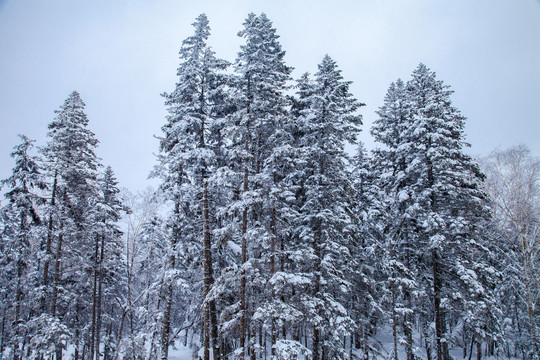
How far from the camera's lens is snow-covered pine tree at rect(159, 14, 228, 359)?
16141 mm

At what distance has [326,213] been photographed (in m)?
16.1

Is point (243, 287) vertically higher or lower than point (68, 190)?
lower

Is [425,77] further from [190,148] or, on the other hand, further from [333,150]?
[190,148]

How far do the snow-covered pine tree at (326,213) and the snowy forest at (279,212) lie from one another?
10 centimetres

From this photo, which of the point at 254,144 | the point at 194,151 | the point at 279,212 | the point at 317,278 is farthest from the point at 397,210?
the point at 194,151

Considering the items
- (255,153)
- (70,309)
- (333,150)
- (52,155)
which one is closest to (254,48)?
(255,153)

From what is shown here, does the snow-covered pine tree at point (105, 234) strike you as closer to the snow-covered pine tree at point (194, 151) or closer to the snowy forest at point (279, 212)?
the snowy forest at point (279, 212)

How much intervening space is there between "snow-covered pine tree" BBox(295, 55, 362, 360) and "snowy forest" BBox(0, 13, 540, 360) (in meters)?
0.10

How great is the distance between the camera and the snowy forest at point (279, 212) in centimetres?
1539

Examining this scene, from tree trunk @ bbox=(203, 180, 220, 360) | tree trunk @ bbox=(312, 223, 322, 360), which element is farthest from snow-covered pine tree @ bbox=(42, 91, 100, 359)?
tree trunk @ bbox=(312, 223, 322, 360)

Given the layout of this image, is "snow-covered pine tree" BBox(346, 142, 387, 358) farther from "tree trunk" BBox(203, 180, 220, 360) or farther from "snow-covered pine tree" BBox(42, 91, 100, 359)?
"snow-covered pine tree" BBox(42, 91, 100, 359)

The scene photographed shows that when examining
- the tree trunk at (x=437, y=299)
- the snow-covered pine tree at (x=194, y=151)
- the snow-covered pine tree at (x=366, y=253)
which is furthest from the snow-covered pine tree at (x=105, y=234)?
the tree trunk at (x=437, y=299)

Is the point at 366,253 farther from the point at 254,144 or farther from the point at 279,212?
the point at 254,144

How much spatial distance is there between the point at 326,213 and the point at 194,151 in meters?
7.67
